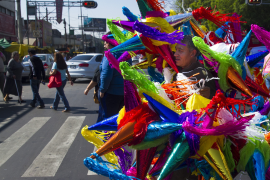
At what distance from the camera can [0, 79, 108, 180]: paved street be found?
377 cm

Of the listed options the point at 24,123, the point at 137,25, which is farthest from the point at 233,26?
the point at 24,123

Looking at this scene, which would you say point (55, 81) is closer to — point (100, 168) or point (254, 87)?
point (100, 168)

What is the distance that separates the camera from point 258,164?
188 cm

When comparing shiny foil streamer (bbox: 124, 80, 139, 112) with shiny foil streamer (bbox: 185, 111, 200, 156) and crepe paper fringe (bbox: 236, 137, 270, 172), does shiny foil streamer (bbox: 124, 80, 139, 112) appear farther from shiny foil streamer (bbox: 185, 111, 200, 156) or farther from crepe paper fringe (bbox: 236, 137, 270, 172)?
crepe paper fringe (bbox: 236, 137, 270, 172)

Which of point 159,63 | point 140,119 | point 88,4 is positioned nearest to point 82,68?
point 159,63

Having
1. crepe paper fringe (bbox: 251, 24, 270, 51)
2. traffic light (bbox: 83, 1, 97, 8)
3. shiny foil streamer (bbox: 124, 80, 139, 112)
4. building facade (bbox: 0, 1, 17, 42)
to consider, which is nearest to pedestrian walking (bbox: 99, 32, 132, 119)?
shiny foil streamer (bbox: 124, 80, 139, 112)

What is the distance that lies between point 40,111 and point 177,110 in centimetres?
630

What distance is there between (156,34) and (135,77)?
0.40m

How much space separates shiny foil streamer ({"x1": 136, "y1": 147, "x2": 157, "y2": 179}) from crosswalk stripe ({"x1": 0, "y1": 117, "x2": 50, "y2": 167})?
9.28 ft

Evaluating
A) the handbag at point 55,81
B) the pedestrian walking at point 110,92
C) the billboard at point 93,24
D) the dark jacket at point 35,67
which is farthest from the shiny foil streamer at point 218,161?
the billboard at point 93,24

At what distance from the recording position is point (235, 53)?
2.10 m

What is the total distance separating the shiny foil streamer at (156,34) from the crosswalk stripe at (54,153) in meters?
2.51

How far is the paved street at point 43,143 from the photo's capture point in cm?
377

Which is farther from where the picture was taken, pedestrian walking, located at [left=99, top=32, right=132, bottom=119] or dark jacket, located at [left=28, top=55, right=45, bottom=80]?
dark jacket, located at [left=28, top=55, right=45, bottom=80]
